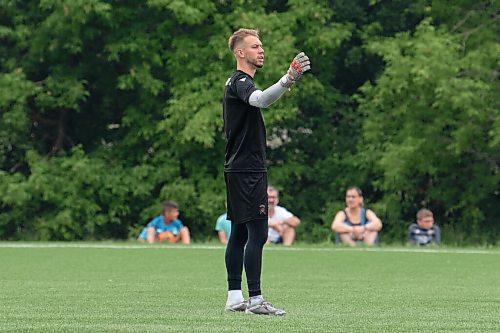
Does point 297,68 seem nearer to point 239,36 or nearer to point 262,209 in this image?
point 239,36

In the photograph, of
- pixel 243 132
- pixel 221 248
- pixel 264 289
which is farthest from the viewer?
pixel 221 248

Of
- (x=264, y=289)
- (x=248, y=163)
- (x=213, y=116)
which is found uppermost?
(x=213, y=116)

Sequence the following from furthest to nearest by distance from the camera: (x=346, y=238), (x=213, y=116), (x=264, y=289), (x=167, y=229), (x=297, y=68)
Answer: (x=213, y=116) → (x=167, y=229) → (x=346, y=238) → (x=264, y=289) → (x=297, y=68)

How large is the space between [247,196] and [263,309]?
74 cm

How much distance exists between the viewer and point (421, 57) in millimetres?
24859

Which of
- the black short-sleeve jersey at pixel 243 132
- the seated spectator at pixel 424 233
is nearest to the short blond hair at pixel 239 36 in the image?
the black short-sleeve jersey at pixel 243 132

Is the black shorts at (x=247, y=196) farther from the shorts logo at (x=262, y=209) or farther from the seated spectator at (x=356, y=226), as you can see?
the seated spectator at (x=356, y=226)

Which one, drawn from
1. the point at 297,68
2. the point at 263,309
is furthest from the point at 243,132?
the point at 263,309

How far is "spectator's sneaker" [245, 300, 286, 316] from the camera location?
8.97 meters

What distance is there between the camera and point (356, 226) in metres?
20.0

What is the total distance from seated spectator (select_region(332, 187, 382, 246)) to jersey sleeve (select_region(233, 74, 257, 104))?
10635 mm

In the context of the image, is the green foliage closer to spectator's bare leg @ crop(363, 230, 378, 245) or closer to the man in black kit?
spectator's bare leg @ crop(363, 230, 378, 245)

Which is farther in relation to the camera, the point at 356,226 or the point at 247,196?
the point at 356,226

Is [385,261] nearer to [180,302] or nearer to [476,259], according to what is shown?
[476,259]
